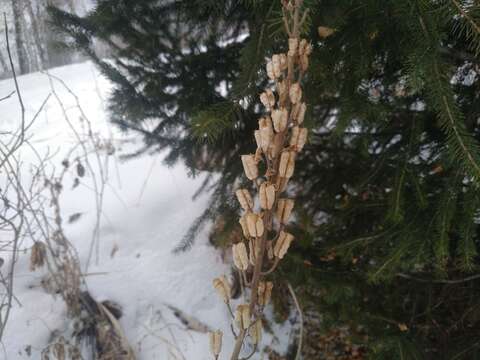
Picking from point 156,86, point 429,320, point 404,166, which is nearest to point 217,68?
point 156,86

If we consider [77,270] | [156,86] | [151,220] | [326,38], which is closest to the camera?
[326,38]

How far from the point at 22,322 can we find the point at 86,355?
352mm

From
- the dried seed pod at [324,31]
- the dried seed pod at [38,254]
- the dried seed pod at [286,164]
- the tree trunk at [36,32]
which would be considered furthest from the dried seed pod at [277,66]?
the dried seed pod at [38,254]

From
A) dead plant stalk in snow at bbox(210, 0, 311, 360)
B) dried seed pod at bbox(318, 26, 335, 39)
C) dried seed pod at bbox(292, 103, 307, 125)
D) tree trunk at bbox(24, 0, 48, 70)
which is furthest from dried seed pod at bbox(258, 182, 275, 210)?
tree trunk at bbox(24, 0, 48, 70)

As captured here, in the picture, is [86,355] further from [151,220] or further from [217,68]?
[217,68]

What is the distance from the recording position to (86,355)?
165 centimetres

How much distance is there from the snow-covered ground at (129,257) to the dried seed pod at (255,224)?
1.21m

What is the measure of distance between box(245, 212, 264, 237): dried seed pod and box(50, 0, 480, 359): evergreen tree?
0.43 m

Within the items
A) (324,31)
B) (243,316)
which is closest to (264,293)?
(243,316)

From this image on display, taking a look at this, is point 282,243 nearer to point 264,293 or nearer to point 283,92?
point 264,293

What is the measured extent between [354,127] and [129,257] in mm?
1542

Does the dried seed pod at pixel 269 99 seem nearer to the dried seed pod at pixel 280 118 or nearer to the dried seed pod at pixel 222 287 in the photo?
the dried seed pod at pixel 280 118

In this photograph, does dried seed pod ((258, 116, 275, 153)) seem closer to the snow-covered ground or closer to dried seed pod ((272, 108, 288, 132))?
dried seed pod ((272, 108, 288, 132))

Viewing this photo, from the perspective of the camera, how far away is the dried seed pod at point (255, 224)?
17.6 inches
